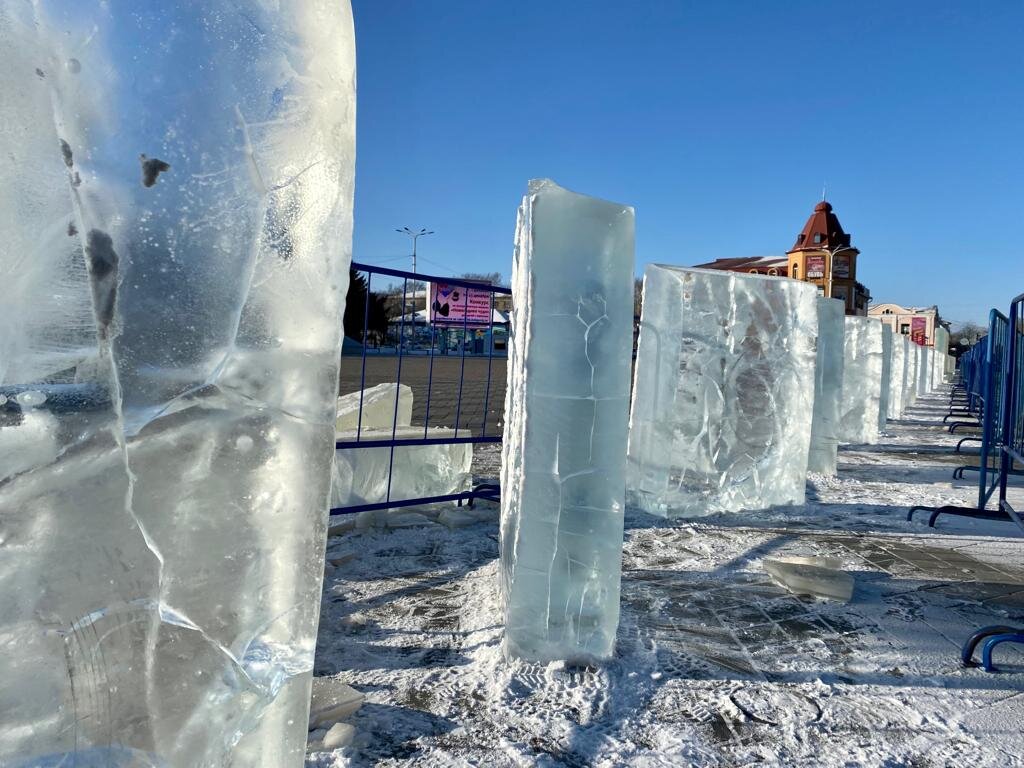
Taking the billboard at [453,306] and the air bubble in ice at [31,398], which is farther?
the billboard at [453,306]

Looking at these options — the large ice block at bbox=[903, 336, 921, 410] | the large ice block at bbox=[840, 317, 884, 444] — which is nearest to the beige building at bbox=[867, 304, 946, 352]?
the large ice block at bbox=[903, 336, 921, 410]

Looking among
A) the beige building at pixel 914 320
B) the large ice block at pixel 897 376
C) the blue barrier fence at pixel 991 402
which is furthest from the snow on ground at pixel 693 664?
the beige building at pixel 914 320

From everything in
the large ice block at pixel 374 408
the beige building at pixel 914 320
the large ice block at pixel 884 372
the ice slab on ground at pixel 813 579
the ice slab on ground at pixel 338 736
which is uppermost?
the beige building at pixel 914 320

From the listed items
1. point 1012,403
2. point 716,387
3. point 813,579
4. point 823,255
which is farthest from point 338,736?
point 823,255

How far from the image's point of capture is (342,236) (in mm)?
1571

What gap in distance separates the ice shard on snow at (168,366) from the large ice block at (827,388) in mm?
6925

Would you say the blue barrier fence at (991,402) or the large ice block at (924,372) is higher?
the large ice block at (924,372)

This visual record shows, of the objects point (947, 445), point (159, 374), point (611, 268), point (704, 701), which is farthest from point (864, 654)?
point (947, 445)

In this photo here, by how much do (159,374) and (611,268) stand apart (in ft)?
5.97

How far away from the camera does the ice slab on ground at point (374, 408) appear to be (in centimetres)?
516

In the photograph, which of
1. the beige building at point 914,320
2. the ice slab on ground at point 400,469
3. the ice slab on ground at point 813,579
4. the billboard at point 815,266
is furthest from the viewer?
the billboard at point 815,266

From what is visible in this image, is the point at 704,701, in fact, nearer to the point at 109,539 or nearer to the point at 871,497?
the point at 109,539

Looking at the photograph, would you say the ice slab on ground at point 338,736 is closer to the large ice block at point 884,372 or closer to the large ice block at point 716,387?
the large ice block at point 716,387

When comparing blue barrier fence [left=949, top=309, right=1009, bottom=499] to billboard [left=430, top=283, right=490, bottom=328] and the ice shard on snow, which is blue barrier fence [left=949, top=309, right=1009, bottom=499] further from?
the ice shard on snow
